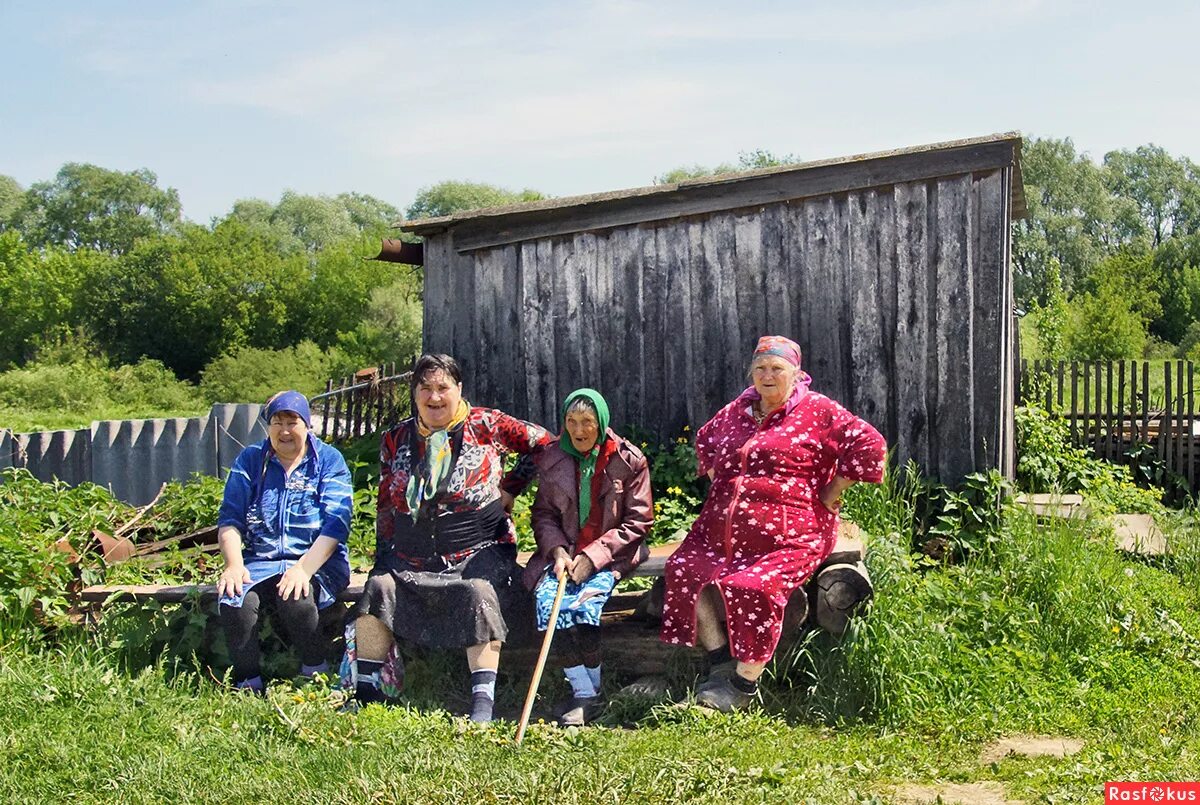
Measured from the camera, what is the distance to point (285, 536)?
524cm

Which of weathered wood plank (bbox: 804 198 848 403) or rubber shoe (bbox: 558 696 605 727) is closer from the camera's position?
rubber shoe (bbox: 558 696 605 727)

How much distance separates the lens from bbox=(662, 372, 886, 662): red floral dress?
4711 mm

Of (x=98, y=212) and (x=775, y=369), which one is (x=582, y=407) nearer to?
(x=775, y=369)

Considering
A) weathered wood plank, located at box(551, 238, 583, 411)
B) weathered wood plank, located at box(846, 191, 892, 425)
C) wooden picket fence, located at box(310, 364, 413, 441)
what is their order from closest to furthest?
weathered wood plank, located at box(846, 191, 892, 425) < weathered wood plank, located at box(551, 238, 583, 411) < wooden picket fence, located at box(310, 364, 413, 441)

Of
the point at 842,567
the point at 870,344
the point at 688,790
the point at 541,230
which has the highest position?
the point at 541,230

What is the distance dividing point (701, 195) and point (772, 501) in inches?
130

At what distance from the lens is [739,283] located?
Result: 762 cm

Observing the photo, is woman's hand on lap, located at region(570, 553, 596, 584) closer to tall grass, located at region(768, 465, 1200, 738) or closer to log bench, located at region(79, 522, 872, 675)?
log bench, located at region(79, 522, 872, 675)

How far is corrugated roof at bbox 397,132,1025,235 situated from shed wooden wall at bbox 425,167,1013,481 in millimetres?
207

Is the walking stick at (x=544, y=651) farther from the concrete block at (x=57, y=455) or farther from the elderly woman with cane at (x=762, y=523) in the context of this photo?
the concrete block at (x=57, y=455)

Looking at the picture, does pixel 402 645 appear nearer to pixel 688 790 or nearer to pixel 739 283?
pixel 688 790

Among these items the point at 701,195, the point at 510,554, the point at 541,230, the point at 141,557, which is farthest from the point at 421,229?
the point at 510,554

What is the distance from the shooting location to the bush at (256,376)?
3412 centimetres

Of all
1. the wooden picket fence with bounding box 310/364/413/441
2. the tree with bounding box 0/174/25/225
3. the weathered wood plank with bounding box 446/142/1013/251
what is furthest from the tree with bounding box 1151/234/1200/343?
the tree with bounding box 0/174/25/225
